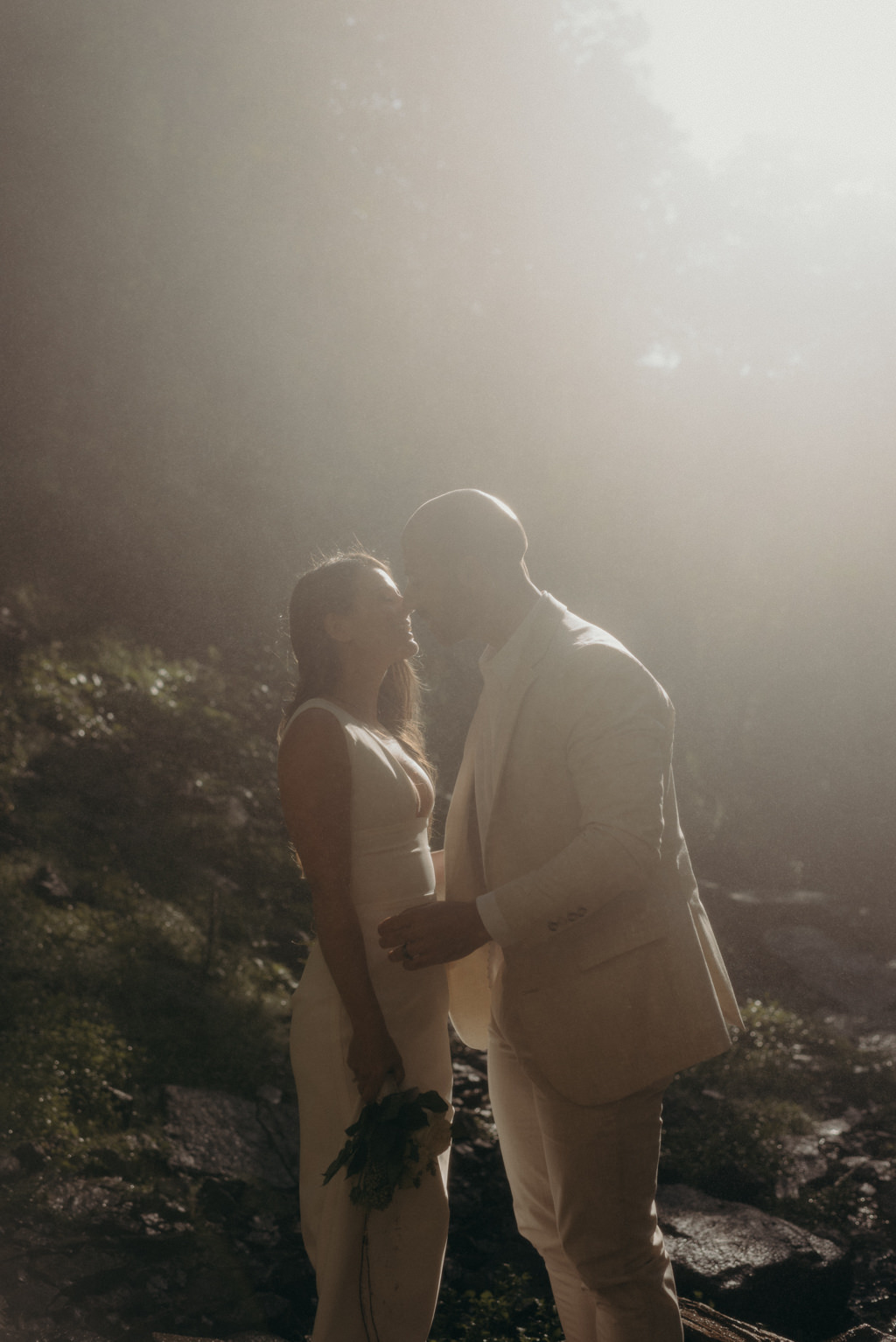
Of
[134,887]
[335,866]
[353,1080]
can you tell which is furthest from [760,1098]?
[335,866]

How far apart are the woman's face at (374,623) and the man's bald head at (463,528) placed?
1.27 ft

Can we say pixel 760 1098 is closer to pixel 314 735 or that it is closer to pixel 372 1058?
pixel 372 1058

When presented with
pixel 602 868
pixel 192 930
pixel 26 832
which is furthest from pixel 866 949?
pixel 602 868

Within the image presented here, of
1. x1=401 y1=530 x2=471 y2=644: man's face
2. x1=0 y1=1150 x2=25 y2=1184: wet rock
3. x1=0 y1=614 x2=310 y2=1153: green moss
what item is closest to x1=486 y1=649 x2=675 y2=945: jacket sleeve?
x1=401 y1=530 x2=471 y2=644: man's face

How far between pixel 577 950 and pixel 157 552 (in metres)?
9.35

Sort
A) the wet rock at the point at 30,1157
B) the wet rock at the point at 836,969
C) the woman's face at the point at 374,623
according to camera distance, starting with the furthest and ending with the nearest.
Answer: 1. the wet rock at the point at 836,969
2. the wet rock at the point at 30,1157
3. the woman's face at the point at 374,623

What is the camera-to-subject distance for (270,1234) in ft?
14.4

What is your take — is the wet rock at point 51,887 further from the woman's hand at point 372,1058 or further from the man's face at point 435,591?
the man's face at point 435,591

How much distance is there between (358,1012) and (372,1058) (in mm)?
120

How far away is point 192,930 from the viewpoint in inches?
255

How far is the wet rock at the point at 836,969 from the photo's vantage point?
834cm

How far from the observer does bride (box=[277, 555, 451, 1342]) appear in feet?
7.60

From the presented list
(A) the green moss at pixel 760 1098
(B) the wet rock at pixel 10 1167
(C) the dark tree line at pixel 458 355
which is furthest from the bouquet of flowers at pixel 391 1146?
(C) the dark tree line at pixel 458 355

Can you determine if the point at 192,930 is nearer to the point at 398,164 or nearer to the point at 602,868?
the point at 602,868
